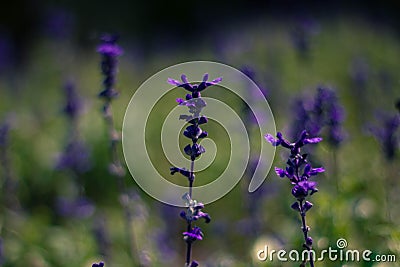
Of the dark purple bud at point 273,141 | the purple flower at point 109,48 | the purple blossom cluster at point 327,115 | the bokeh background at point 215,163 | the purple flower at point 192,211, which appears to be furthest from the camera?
the bokeh background at point 215,163

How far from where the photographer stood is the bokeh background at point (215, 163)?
4.11m

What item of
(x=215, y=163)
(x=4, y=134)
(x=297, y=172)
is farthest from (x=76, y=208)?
(x=297, y=172)

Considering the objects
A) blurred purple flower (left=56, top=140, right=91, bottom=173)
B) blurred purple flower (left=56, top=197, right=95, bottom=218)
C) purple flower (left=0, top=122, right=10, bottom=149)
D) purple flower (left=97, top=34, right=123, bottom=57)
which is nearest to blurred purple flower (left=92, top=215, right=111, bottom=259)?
blurred purple flower (left=56, top=197, right=95, bottom=218)

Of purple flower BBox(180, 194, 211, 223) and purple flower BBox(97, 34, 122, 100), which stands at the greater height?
purple flower BBox(97, 34, 122, 100)

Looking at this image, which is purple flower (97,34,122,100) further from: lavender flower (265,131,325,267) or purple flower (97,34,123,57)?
lavender flower (265,131,325,267)

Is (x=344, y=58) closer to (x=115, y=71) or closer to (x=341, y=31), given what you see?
(x=341, y=31)

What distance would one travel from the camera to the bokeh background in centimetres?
411

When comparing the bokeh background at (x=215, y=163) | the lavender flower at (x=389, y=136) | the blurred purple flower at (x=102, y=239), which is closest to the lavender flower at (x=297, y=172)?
the bokeh background at (x=215, y=163)

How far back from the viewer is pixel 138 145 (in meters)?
6.78

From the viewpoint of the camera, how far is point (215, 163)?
6.51m

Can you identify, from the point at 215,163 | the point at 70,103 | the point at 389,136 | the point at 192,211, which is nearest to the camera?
the point at 192,211

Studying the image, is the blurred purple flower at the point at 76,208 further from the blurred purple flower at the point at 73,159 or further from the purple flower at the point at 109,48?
the purple flower at the point at 109,48

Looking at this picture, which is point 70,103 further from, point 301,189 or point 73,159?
point 301,189

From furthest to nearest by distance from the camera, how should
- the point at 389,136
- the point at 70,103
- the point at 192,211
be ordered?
the point at 70,103
the point at 389,136
the point at 192,211
